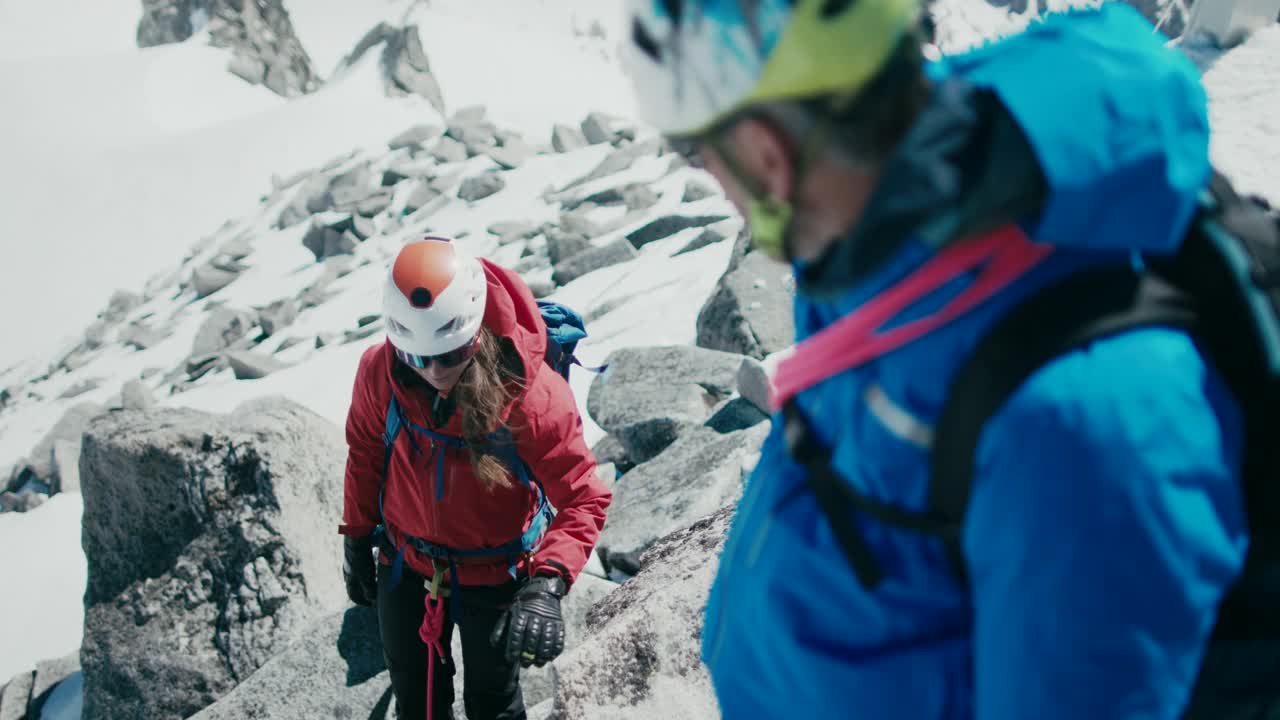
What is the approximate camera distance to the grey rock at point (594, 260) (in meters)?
12.3

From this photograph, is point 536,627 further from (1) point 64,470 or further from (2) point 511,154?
(2) point 511,154

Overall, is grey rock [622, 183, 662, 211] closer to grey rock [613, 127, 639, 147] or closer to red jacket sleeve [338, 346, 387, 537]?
grey rock [613, 127, 639, 147]

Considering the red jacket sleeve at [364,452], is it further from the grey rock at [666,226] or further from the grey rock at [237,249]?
the grey rock at [237,249]

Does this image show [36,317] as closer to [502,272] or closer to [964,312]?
[502,272]

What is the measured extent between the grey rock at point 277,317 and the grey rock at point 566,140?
903 cm

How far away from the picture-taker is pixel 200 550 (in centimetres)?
502

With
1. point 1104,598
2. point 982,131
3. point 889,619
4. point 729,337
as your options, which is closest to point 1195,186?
point 982,131

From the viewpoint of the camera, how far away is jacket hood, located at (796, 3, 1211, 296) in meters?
0.95

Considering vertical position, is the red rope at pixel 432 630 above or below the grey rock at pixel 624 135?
above

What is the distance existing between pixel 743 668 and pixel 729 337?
6.36 m

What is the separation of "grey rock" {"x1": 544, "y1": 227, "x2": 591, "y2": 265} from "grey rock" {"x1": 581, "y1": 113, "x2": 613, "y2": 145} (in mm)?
9644

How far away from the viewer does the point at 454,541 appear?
320 cm

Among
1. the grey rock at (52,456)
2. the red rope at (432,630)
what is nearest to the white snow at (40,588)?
the grey rock at (52,456)

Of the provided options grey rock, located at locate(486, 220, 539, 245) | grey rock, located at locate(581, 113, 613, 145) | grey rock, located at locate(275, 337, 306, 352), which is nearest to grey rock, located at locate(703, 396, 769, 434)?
grey rock, located at locate(275, 337, 306, 352)
